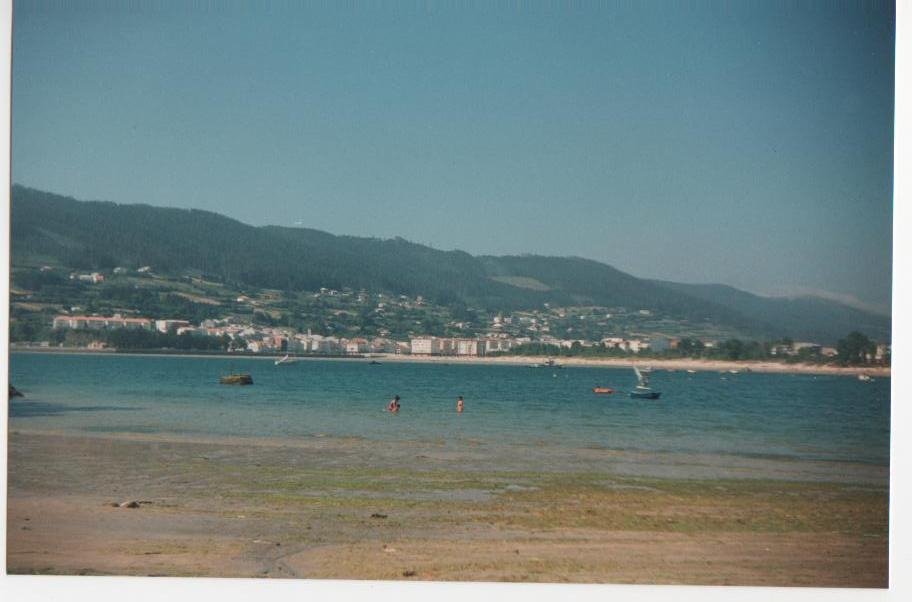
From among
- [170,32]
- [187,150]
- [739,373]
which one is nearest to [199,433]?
[187,150]

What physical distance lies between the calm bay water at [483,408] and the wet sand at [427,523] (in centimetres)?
113

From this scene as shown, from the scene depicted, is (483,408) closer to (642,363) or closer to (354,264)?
(642,363)

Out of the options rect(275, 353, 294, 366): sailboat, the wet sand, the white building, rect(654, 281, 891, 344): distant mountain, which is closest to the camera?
the wet sand

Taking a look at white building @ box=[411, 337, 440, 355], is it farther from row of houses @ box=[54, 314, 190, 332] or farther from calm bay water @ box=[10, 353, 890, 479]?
row of houses @ box=[54, 314, 190, 332]

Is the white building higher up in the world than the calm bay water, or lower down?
higher up

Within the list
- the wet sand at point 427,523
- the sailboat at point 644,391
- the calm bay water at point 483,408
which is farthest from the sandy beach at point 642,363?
the wet sand at point 427,523

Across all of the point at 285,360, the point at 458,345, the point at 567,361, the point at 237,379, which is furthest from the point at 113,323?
the point at 567,361

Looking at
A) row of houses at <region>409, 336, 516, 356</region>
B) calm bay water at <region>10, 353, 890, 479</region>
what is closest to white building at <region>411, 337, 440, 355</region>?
row of houses at <region>409, 336, 516, 356</region>

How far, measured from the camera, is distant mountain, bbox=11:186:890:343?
1355 centimetres

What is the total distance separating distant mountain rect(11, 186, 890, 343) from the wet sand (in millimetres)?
3655

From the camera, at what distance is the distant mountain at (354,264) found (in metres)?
13.5

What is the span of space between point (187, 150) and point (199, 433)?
3.44m

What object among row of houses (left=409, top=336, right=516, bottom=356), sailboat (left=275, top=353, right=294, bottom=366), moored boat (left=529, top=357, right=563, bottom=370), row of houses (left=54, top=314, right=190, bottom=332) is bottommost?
sailboat (left=275, top=353, right=294, bottom=366)

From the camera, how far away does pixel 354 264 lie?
15.6 metres
